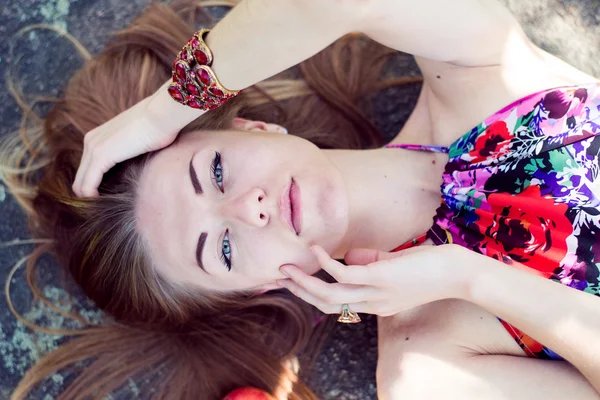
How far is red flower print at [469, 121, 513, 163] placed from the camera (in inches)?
55.2

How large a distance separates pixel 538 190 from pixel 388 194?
378mm

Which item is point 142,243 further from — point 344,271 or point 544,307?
point 544,307

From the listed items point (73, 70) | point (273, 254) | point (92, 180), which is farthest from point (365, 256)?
point (73, 70)

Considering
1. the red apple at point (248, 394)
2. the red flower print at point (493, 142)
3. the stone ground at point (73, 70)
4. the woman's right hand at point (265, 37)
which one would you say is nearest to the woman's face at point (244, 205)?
the woman's right hand at point (265, 37)

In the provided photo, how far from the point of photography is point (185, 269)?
143 centimetres

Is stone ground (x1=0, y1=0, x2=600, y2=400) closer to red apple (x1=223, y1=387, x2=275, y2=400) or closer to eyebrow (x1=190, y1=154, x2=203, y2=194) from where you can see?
red apple (x1=223, y1=387, x2=275, y2=400)

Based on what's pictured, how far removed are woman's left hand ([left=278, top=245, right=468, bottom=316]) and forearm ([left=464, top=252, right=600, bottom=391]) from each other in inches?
1.8

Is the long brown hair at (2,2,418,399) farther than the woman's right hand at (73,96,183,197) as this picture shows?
Yes

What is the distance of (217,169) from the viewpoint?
53.6 inches

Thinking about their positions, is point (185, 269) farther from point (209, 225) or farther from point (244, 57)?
point (244, 57)

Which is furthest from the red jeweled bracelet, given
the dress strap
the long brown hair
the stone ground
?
the stone ground

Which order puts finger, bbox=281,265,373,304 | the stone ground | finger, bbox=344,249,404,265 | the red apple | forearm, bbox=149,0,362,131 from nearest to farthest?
forearm, bbox=149,0,362,131
finger, bbox=281,265,373,304
finger, bbox=344,249,404,265
the red apple
the stone ground

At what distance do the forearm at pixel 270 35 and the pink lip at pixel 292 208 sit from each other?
266 millimetres

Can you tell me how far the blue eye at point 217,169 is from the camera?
1.35 metres
